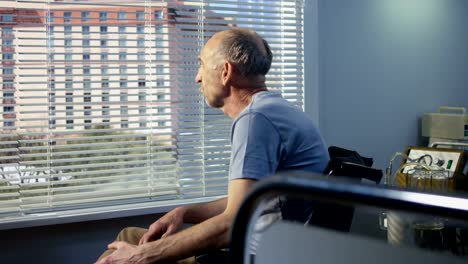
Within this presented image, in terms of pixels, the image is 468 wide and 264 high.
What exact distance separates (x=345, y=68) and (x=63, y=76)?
1.60 meters

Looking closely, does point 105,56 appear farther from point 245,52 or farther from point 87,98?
point 245,52

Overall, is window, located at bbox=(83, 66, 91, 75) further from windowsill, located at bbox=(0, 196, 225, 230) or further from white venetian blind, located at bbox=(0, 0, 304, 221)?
windowsill, located at bbox=(0, 196, 225, 230)

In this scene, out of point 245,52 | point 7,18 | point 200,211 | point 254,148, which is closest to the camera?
point 254,148

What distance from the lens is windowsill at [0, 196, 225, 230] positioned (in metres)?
2.73

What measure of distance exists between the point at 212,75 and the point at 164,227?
0.57 m

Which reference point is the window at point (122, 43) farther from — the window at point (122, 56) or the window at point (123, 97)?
the window at point (123, 97)

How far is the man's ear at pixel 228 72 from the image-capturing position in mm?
2161

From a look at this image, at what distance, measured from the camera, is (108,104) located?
2941mm

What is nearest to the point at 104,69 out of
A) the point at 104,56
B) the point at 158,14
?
the point at 104,56

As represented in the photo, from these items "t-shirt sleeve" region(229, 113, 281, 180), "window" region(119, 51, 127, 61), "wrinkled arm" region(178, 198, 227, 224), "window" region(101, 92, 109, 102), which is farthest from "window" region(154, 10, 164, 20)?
"t-shirt sleeve" region(229, 113, 281, 180)

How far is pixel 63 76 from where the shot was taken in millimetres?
2848

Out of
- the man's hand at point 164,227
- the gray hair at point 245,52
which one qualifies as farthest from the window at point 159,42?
the man's hand at point 164,227

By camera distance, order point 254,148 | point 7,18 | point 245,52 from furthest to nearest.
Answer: point 7,18 < point 245,52 < point 254,148

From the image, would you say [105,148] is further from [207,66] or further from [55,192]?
[207,66]
